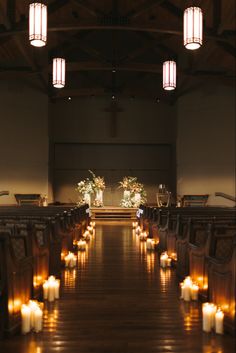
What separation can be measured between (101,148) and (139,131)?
1735 mm

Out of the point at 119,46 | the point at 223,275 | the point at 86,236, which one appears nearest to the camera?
the point at 223,275

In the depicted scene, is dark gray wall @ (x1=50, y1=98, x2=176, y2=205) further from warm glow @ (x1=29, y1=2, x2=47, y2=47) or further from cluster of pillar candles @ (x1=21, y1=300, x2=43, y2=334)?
cluster of pillar candles @ (x1=21, y1=300, x2=43, y2=334)

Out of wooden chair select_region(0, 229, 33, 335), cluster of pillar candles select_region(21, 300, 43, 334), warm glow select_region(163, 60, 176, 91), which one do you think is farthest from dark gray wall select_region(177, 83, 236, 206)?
cluster of pillar candles select_region(21, 300, 43, 334)

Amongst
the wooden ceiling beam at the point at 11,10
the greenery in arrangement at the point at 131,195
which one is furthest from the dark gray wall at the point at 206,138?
the wooden ceiling beam at the point at 11,10

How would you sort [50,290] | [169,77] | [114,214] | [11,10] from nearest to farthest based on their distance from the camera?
[50,290] < [169,77] < [11,10] < [114,214]

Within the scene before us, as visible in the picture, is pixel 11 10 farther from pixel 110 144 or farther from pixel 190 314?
pixel 190 314

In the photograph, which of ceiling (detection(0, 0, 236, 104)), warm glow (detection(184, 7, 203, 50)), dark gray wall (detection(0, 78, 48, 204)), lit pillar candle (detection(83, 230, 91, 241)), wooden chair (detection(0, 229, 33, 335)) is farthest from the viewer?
dark gray wall (detection(0, 78, 48, 204))

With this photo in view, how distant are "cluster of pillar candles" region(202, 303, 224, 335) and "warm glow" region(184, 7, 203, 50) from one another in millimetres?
4609

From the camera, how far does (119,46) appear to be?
1689 cm

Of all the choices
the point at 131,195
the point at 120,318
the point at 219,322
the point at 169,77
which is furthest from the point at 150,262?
the point at 131,195

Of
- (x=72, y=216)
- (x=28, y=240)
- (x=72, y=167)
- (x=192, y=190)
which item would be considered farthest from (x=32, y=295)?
(x=72, y=167)

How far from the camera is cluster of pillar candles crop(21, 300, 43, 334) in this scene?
307 centimetres

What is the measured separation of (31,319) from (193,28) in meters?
5.06

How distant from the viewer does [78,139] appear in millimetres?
17516
